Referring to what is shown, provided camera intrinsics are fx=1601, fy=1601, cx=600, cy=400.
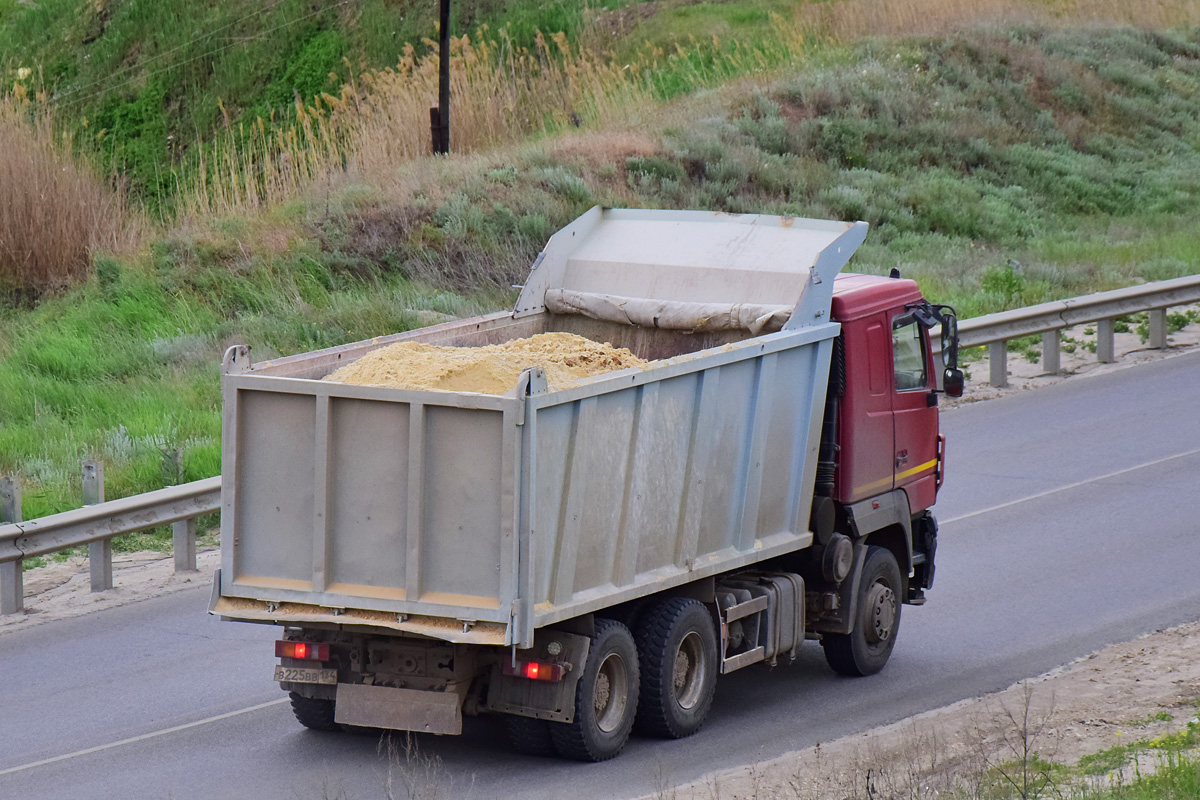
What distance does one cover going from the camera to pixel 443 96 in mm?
23250

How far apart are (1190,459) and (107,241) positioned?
44.7 ft

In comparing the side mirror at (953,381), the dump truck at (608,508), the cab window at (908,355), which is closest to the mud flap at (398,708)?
the dump truck at (608,508)

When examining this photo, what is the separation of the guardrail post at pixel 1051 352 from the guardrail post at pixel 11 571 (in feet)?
38.0

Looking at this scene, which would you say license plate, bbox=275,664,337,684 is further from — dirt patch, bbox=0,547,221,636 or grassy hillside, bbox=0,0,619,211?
grassy hillside, bbox=0,0,619,211

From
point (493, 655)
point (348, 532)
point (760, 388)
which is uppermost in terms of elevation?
point (760, 388)

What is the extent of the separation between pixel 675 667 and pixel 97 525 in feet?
16.1

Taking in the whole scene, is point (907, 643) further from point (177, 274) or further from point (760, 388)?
point (177, 274)

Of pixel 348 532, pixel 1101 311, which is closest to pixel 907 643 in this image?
pixel 348 532

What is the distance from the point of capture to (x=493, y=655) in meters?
7.81

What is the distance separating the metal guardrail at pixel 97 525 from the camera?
11008mm

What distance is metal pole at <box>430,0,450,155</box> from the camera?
899 inches

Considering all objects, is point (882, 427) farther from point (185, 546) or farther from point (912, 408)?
point (185, 546)

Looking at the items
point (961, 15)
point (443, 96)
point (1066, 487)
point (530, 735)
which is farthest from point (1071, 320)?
point (961, 15)

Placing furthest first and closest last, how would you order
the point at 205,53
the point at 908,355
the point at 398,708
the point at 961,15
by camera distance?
the point at 205,53, the point at 961,15, the point at 908,355, the point at 398,708
